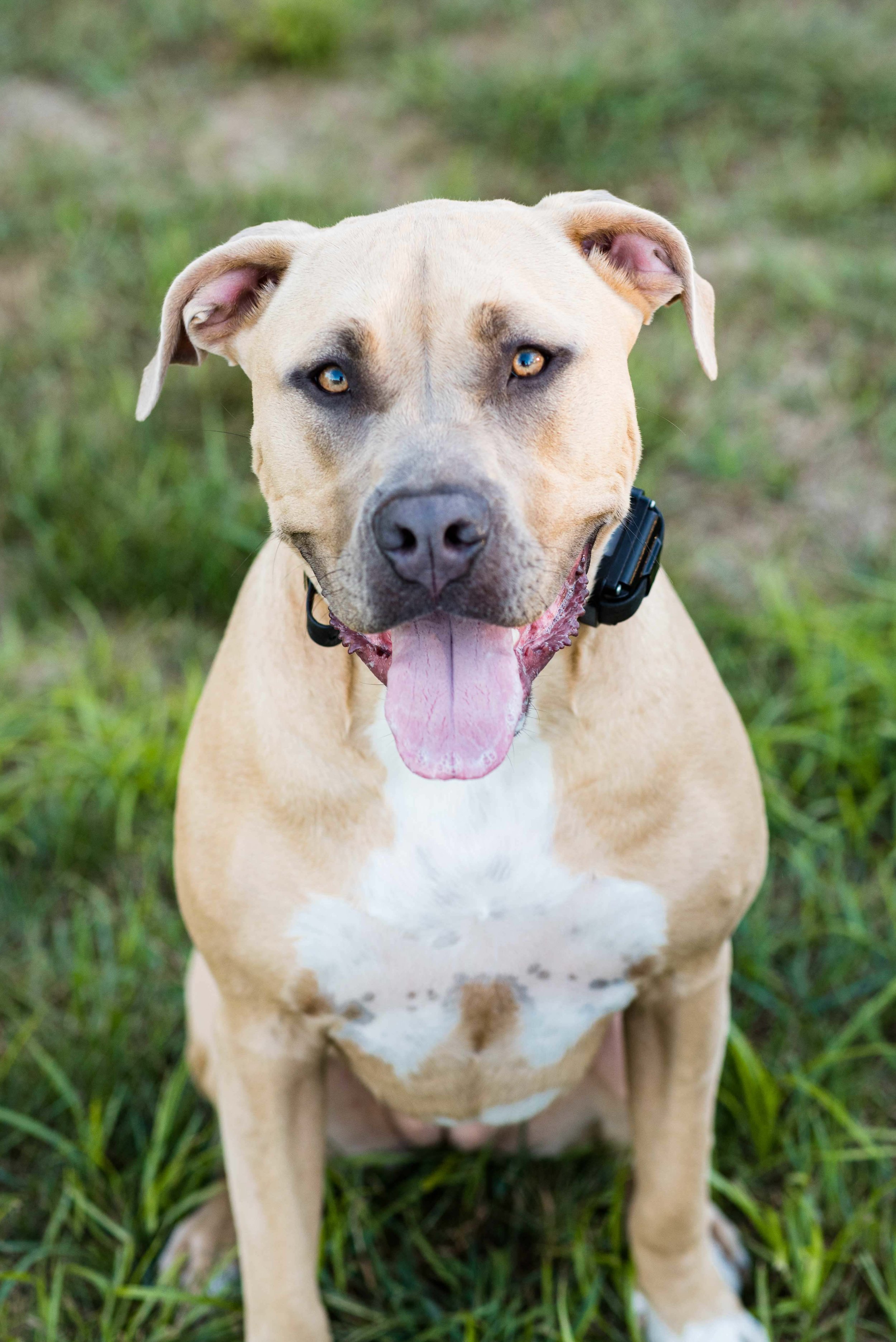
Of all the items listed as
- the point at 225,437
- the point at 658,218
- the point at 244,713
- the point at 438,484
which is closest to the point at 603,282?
the point at 658,218

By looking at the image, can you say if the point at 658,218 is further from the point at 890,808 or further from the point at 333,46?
the point at 333,46

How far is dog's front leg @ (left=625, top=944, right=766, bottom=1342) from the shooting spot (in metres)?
2.42

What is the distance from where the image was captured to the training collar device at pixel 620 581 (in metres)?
2.09

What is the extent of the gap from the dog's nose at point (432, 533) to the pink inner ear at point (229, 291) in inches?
22.0

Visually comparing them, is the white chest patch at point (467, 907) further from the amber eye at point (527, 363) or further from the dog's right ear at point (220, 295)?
the dog's right ear at point (220, 295)

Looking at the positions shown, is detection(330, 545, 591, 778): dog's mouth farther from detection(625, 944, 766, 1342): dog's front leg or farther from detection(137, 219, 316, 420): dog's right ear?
detection(625, 944, 766, 1342): dog's front leg

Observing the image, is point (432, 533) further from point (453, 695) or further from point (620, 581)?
point (620, 581)

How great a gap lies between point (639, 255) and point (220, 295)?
66 cm

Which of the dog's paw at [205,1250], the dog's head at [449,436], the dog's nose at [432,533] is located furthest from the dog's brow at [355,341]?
the dog's paw at [205,1250]

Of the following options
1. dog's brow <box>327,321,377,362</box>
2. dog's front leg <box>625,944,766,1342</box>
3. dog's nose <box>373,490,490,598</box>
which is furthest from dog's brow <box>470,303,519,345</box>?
dog's front leg <box>625,944,766,1342</box>

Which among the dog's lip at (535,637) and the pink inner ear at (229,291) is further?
the pink inner ear at (229,291)

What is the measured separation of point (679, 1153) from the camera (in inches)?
97.0

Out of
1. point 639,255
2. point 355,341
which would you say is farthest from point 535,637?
point 639,255

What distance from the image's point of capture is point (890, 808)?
3484 millimetres
